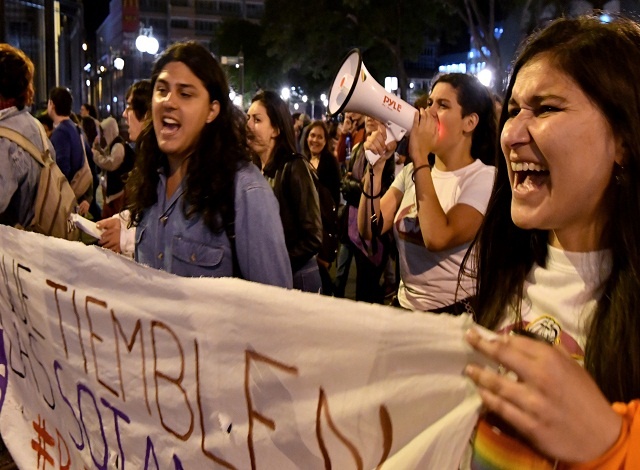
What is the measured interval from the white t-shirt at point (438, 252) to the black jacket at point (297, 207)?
0.97 m

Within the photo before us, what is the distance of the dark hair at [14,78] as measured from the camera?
3541 mm

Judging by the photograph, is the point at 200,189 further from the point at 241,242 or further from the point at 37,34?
the point at 37,34

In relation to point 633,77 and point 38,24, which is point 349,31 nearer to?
point 38,24

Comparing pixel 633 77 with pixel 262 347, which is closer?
pixel 633 77

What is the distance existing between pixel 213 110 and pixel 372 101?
2.58 feet

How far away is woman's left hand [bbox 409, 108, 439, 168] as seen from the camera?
2.90 metres

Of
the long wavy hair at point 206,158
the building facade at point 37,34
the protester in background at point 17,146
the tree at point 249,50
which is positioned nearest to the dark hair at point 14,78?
the protester in background at point 17,146

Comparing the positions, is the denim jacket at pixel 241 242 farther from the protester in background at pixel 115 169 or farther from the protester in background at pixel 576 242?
the protester in background at pixel 115 169

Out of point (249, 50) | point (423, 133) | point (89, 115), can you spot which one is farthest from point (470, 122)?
point (249, 50)

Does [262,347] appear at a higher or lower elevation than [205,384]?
higher

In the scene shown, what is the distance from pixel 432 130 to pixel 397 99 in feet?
0.76

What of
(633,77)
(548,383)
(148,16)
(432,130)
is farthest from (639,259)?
(148,16)

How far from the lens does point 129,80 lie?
239 feet

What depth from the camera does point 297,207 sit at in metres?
4.11
